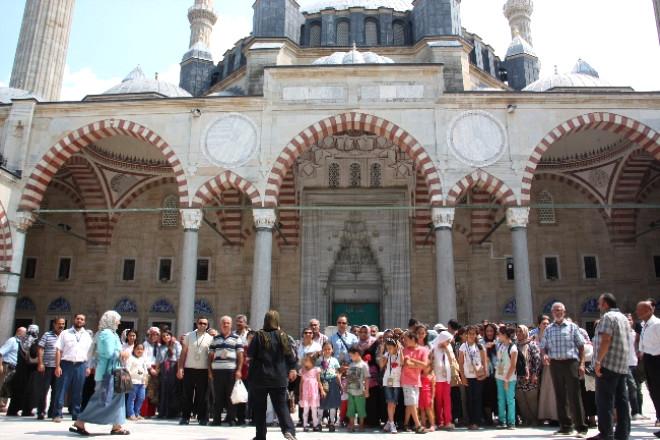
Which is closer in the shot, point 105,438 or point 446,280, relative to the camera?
point 105,438

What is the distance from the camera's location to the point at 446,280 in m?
11.1

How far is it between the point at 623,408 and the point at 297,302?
10464mm

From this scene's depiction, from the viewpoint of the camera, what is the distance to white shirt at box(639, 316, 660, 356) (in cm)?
483

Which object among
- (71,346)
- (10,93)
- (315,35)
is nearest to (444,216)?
(71,346)

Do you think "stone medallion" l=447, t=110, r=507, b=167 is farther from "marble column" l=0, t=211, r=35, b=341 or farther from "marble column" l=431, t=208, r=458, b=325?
"marble column" l=0, t=211, r=35, b=341

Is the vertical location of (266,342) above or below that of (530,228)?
below

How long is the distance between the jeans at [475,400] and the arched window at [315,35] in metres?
12.9

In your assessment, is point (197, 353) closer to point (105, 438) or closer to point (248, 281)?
point (105, 438)

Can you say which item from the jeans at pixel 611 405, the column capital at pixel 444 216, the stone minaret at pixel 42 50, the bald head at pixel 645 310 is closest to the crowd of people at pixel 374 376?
the bald head at pixel 645 310

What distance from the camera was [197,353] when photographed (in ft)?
21.0

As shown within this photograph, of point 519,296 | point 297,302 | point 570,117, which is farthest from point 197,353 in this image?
point 570,117

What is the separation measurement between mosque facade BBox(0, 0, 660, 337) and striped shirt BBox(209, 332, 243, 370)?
483 cm

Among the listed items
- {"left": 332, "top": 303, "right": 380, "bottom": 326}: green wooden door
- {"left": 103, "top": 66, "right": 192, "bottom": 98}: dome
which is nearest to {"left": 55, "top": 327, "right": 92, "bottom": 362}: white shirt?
{"left": 332, "top": 303, "right": 380, "bottom": 326}: green wooden door

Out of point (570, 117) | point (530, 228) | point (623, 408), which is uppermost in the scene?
point (570, 117)
